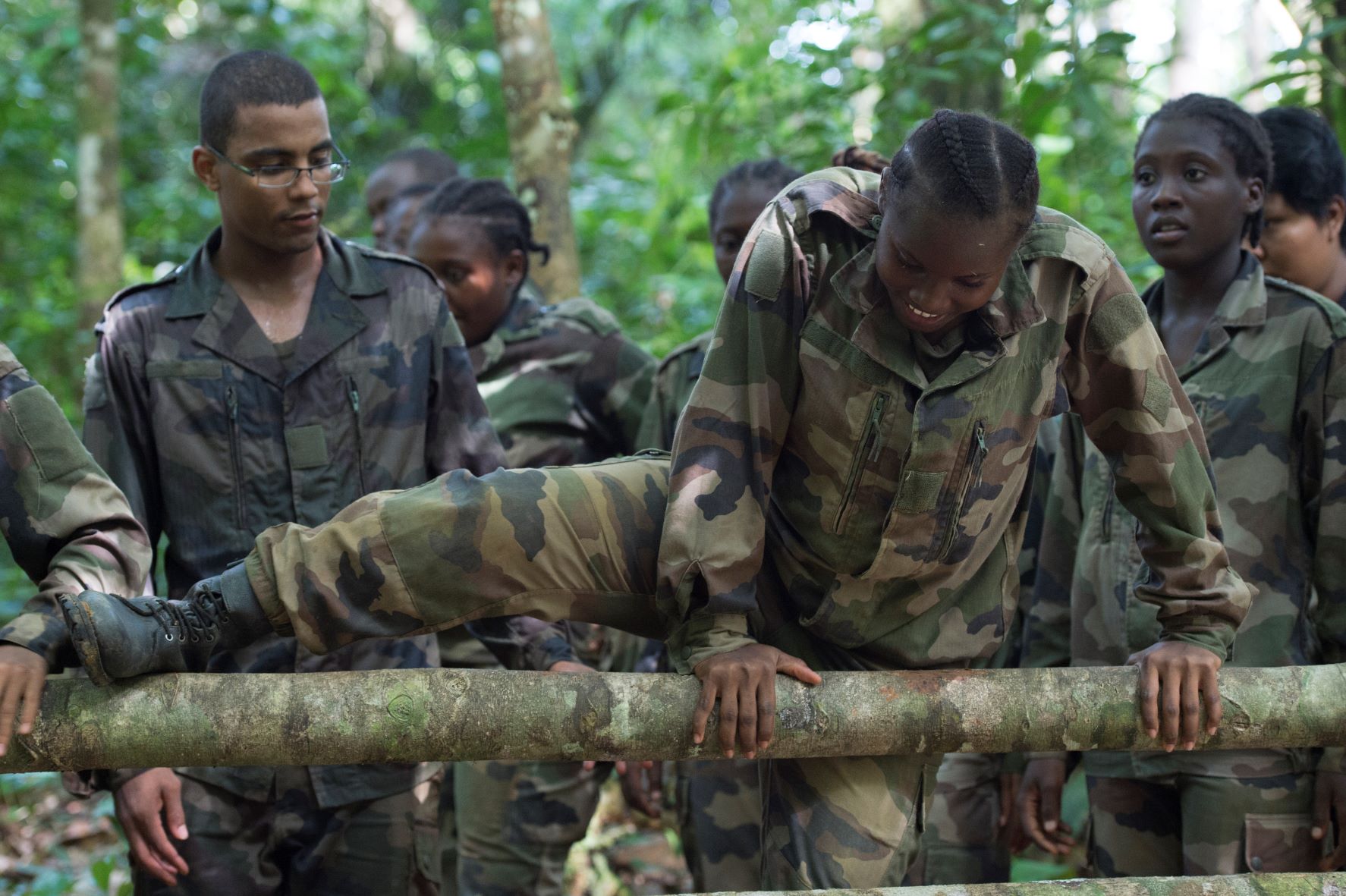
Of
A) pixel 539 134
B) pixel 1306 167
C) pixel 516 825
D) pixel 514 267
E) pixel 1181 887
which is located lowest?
pixel 516 825

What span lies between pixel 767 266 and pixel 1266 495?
4.73 feet

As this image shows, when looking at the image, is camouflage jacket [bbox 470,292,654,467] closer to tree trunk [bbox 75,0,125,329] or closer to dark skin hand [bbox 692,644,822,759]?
dark skin hand [bbox 692,644,822,759]

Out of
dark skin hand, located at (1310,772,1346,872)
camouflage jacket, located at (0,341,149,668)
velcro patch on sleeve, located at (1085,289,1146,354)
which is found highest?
velcro patch on sleeve, located at (1085,289,1146,354)

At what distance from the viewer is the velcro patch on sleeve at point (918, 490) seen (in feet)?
8.03

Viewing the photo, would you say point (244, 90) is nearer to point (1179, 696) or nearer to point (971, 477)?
point (971, 477)

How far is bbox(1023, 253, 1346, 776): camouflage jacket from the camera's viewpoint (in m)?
2.94

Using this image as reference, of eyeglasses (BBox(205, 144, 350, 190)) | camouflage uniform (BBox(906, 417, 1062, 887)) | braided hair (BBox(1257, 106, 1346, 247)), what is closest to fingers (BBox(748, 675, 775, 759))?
camouflage uniform (BBox(906, 417, 1062, 887))

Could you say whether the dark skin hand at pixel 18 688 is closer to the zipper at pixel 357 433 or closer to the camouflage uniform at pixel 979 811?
the zipper at pixel 357 433

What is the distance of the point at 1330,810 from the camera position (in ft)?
9.48

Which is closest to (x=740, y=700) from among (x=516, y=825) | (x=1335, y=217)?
(x=516, y=825)

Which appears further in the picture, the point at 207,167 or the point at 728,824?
the point at 728,824

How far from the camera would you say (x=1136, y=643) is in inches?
119

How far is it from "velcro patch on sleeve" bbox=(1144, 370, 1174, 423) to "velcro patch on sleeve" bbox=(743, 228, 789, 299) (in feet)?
2.57

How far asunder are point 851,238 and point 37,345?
8.04 meters
